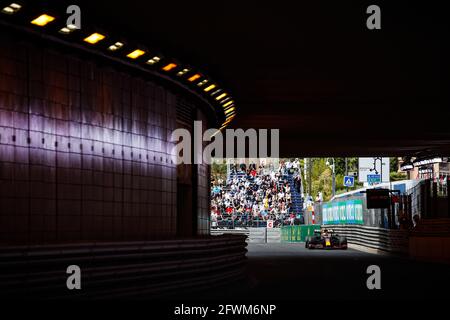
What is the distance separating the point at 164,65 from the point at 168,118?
2.20m

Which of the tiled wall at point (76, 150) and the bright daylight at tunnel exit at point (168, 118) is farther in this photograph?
the tiled wall at point (76, 150)

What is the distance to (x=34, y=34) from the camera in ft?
49.9

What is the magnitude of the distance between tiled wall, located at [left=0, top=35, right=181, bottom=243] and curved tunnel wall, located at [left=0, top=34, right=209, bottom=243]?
2cm

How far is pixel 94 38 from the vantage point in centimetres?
1645

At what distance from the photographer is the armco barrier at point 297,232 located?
5784cm

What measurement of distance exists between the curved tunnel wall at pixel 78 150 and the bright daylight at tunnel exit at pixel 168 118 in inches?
1.3

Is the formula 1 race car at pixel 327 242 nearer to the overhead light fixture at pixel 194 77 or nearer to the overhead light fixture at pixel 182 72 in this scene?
→ the overhead light fixture at pixel 194 77

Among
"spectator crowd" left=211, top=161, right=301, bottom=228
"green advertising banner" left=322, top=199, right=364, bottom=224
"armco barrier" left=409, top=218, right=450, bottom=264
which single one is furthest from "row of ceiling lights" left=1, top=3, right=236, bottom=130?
"spectator crowd" left=211, top=161, right=301, bottom=228

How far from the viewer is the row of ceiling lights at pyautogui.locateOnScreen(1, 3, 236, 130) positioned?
48.4 feet

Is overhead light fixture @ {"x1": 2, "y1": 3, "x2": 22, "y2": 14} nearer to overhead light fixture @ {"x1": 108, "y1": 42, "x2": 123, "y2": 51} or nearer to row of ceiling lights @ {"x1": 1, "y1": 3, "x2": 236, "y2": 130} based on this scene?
row of ceiling lights @ {"x1": 1, "y1": 3, "x2": 236, "y2": 130}

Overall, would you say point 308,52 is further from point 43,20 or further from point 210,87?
point 43,20

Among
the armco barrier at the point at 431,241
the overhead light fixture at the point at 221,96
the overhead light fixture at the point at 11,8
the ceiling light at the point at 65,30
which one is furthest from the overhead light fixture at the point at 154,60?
the armco barrier at the point at 431,241

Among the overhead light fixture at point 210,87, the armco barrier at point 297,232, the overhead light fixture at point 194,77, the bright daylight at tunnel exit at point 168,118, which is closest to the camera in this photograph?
the bright daylight at tunnel exit at point 168,118

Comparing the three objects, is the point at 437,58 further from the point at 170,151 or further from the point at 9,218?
the point at 9,218
